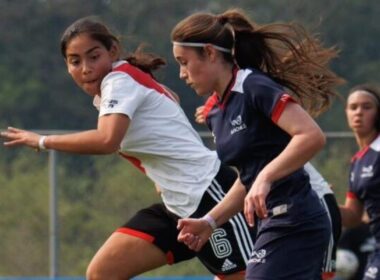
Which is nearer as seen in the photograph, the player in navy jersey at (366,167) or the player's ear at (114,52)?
the player's ear at (114,52)

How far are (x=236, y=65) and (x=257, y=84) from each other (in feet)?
1.01

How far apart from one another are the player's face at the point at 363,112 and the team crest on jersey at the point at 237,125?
3257 millimetres

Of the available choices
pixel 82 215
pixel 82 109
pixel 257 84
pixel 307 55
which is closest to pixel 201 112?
pixel 307 55

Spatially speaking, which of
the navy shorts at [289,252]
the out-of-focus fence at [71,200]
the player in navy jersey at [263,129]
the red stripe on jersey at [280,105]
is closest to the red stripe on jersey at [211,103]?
the player in navy jersey at [263,129]

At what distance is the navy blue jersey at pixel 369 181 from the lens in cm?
865

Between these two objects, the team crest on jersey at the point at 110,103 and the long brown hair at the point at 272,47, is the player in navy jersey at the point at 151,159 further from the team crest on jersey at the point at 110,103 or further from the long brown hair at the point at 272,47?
the long brown hair at the point at 272,47

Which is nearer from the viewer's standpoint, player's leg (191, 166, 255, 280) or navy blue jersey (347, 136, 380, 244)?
player's leg (191, 166, 255, 280)

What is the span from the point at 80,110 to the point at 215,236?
9055 mm

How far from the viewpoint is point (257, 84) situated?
18.2ft

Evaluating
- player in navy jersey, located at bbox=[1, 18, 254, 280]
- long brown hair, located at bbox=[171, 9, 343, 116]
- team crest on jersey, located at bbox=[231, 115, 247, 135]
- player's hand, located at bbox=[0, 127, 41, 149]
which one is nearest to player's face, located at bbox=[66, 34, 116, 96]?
player in navy jersey, located at bbox=[1, 18, 254, 280]

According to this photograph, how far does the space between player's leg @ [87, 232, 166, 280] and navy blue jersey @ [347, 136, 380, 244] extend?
7.25 feet

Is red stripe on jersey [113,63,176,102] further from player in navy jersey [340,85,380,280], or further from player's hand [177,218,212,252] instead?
player in navy jersey [340,85,380,280]

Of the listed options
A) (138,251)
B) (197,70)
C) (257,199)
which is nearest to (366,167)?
(138,251)

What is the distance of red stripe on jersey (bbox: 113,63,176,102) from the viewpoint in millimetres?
6551
